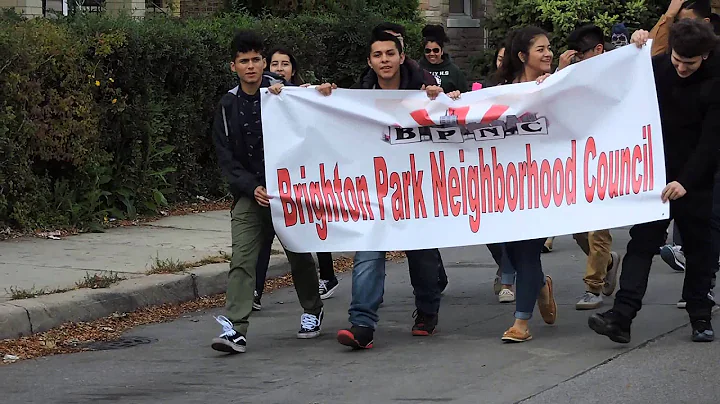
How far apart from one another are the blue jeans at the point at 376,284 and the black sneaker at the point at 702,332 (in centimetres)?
153

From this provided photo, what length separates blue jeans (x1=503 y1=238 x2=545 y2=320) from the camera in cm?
700

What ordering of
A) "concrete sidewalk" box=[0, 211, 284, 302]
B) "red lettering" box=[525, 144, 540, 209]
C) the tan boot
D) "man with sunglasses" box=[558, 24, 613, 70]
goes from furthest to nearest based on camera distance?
"concrete sidewalk" box=[0, 211, 284, 302] → "man with sunglasses" box=[558, 24, 613, 70] → "red lettering" box=[525, 144, 540, 209] → the tan boot

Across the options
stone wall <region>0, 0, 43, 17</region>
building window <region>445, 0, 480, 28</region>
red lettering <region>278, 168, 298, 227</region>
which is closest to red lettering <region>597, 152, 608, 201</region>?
red lettering <region>278, 168, 298, 227</region>

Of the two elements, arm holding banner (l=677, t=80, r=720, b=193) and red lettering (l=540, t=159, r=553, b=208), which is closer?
arm holding banner (l=677, t=80, r=720, b=193)

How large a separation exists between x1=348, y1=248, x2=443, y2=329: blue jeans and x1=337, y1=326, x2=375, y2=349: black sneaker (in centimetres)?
3

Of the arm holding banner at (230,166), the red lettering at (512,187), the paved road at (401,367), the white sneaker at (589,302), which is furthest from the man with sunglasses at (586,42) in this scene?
the arm holding banner at (230,166)

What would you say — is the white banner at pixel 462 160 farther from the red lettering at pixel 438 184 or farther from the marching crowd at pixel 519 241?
the marching crowd at pixel 519 241

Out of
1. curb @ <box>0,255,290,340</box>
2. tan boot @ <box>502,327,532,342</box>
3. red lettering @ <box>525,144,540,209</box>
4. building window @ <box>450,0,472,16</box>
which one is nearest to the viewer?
tan boot @ <box>502,327,532,342</box>

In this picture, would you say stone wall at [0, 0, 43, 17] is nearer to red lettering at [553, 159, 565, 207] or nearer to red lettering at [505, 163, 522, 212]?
red lettering at [505, 163, 522, 212]

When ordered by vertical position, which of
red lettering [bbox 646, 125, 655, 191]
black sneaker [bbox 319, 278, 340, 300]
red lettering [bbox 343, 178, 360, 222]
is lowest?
black sneaker [bbox 319, 278, 340, 300]

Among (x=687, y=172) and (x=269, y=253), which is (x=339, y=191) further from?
(x=687, y=172)

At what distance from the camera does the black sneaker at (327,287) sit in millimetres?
8977

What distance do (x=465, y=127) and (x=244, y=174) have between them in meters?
1.34

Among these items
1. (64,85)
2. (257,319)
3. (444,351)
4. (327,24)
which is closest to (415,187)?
(444,351)
